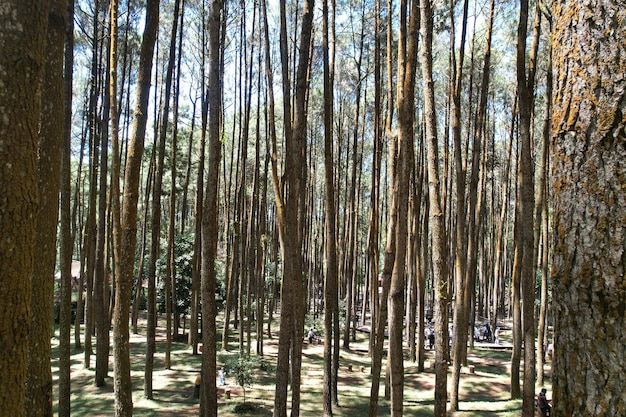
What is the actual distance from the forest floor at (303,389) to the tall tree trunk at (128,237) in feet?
20.4

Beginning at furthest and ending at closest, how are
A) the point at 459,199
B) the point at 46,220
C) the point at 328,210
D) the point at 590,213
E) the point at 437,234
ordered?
1. the point at 459,199
2. the point at 328,210
3. the point at 437,234
4. the point at 46,220
5. the point at 590,213

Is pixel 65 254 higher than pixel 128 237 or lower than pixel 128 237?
lower

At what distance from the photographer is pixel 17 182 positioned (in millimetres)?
2033

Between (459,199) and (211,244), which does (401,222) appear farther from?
(459,199)

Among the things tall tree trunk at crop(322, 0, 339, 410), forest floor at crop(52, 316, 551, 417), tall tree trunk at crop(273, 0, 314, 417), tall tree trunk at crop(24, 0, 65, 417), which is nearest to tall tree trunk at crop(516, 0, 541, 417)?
tall tree trunk at crop(322, 0, 339, 410)

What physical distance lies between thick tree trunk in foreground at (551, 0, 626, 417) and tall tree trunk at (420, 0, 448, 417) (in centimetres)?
328

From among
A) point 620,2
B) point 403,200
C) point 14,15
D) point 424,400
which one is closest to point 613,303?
point 620,2

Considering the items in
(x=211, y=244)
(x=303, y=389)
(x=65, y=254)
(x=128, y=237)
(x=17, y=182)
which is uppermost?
(x=17, y=182)

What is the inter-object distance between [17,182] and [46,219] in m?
1.21

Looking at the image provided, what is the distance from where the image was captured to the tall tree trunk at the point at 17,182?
199cm

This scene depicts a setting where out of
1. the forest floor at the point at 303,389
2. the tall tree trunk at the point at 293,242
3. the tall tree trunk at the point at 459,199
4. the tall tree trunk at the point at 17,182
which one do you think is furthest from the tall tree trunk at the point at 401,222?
the forest floor at the point at 303,389

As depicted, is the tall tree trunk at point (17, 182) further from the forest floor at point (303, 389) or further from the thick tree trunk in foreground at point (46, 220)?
the forest floor at point (303, 389)

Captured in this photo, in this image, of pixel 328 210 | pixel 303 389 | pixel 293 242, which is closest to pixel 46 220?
pixel 293 242

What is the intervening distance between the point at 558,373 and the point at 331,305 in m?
6.97
